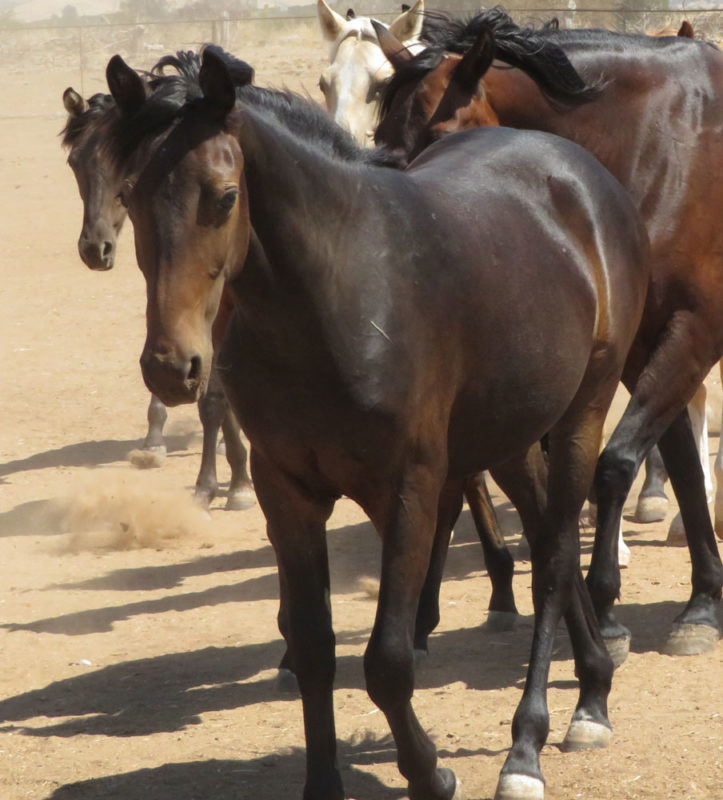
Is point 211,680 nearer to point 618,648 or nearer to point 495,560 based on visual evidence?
point 495,560

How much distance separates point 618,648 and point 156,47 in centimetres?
3033

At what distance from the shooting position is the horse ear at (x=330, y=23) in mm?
7617

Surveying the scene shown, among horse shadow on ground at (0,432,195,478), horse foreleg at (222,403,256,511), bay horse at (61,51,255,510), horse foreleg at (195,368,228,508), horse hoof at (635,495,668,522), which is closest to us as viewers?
bay horse at (61,51,255,510)

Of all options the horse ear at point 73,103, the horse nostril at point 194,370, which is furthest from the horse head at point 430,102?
the horse ear at point 73,103

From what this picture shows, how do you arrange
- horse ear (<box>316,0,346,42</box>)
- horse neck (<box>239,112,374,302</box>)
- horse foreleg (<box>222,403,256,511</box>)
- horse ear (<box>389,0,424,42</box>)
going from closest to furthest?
1. horse neck (<box>239,112,374,302</box>)
2. horse ear (<box>389,0,424,42</box>)
3. horse ear (<box>316,0,346,42</box>)
4. horse foreleg (<box>222,403,256,511</box>)

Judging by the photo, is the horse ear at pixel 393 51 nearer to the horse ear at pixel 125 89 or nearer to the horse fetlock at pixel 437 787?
the horse ear at pixel 125 89

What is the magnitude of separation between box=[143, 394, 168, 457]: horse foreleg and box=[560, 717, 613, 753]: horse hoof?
5600mm

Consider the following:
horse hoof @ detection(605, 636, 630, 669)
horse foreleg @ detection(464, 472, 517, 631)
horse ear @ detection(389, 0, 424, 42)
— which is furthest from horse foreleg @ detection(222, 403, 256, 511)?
horse hoof @ detection(605, 636, 630, 669)

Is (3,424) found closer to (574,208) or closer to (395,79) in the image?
(395,79)

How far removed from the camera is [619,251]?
4.18 m

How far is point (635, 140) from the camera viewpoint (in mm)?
4883

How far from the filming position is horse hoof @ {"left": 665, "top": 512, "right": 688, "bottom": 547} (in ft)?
21.8

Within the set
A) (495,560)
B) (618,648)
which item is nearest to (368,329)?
(618,648)

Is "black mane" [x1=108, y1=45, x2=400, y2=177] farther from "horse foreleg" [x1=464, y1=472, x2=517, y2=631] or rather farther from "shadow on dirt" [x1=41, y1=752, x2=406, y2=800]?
"horse foreleg" [x1=464, y1=472, x2=517, y2=631]
